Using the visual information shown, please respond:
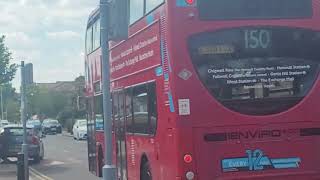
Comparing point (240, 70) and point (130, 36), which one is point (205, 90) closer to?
point (240, 70)

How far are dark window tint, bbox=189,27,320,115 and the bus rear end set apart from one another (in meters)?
0.01

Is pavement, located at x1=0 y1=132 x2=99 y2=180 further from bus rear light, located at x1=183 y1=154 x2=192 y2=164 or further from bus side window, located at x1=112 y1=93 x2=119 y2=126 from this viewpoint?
bus rear light, located at x1=183 y1=154 x2=192 y2=164

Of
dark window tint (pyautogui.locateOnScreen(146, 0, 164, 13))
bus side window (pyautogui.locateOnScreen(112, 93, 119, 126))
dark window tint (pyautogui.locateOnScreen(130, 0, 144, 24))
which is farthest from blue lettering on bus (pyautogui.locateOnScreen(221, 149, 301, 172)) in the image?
bus side window (pyautogui.locateOnScreen(112, 93, 119, 126))

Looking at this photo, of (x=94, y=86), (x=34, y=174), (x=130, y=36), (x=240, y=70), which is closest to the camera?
(x=240, y=70)

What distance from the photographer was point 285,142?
938 centimetres

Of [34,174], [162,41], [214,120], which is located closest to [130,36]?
[162,41]

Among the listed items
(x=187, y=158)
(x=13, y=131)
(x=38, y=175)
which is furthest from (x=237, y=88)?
(x=13, y=131)

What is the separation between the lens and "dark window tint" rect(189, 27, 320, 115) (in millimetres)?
9164

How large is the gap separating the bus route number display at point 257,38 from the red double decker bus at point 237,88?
0.01 m

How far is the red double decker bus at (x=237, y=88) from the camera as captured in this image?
9023 millimetres

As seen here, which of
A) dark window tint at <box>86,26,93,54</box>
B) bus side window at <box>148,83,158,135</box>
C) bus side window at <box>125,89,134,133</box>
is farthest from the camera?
dark window tint at <box>86,26,93,54</box>

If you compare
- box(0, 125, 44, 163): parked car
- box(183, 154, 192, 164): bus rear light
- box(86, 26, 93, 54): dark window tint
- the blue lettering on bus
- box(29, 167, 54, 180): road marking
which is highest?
box(86, 26, 93, 54): dark window tint

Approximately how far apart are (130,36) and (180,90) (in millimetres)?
2732

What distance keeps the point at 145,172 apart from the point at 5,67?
1708 inches
